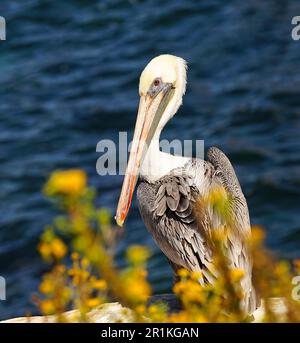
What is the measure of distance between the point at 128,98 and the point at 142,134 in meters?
8.06

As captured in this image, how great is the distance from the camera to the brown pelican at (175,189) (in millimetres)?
5859

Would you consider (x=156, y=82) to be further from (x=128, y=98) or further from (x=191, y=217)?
(x=128, y=98)

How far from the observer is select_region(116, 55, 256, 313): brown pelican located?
5.86 metres

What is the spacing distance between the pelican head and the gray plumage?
447 mm

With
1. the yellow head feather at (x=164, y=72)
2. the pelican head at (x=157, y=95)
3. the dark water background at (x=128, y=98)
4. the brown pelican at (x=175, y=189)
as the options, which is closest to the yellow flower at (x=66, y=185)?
the brown pelican at (x=175, y=189)

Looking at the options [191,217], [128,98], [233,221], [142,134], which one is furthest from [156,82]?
[128,98]

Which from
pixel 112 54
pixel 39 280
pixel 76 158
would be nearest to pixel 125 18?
pixel 112 54

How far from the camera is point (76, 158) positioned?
13570mm

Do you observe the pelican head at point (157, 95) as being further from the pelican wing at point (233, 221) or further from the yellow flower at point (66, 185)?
the yellow flower at point (66, 185)

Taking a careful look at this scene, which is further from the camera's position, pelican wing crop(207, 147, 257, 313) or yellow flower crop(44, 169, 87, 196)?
pelican wing crop(207, 147, 257, 313)

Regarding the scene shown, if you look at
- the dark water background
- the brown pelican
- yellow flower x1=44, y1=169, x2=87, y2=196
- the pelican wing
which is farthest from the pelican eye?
yellow flower x1=44, y1=169, x2=87, y2=196

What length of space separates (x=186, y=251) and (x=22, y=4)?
1304cm

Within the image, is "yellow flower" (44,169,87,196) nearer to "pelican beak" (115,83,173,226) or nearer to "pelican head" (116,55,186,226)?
"pelican beak" (115,83,173,226)
